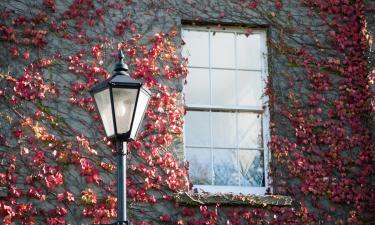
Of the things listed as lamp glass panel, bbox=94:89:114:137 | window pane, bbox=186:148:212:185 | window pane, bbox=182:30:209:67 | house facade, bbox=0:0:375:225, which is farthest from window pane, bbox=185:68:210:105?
lamp glass panel, bbox=94:89:114:137

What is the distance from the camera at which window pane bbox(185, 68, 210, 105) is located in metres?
9.80

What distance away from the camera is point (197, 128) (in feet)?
31.9

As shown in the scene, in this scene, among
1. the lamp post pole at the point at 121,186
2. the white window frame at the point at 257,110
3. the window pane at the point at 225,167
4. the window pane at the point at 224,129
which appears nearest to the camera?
the lamp post pole at the point at 121,186

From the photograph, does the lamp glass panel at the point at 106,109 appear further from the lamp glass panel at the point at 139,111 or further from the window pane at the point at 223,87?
the window pane at the point at 223,87

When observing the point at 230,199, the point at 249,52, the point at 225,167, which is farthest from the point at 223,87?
the point at 230,199

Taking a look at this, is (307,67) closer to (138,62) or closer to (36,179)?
(138,62)

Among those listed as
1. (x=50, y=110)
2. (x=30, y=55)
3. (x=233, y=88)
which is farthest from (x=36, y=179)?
(x=233, y=88)

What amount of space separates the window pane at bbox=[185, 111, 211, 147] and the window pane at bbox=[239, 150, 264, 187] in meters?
0.49

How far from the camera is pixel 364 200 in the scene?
952 centimetres

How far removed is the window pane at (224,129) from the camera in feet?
31.9

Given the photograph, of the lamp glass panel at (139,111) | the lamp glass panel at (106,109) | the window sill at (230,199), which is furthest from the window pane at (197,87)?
the lamp glass panel at (106,109)

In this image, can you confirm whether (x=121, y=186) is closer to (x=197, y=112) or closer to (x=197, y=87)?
(x=197, y=112)

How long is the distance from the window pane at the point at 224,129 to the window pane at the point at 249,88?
0.90ft

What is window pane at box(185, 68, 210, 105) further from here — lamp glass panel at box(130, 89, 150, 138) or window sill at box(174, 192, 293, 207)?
lamp glass panel at box(130, 89, 150, 138)
